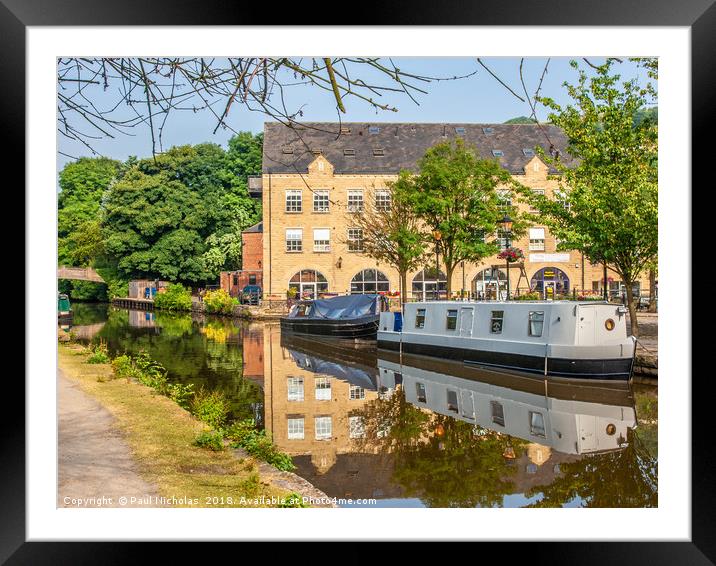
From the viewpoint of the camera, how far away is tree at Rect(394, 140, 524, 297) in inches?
733

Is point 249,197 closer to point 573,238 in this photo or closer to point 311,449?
point 573,238

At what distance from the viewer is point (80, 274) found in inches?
920

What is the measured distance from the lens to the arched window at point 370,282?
25812mm

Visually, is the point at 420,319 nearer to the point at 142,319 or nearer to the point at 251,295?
the point at 142,319

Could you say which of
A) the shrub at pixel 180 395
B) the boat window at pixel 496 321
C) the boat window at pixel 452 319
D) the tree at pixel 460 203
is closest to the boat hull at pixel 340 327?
the tree at pixel 460 203

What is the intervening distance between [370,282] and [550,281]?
6.75 metres

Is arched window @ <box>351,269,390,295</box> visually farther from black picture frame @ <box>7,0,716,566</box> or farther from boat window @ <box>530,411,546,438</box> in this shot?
black picture frame @ <box>7,0,716,566</box>

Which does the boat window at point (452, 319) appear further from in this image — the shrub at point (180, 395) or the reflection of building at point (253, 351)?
the shrub at point (180, 395)

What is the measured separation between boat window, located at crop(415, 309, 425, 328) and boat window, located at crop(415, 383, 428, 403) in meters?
3.34

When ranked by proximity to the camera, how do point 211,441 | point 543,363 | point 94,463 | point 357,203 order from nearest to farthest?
point 94,463
point 211,441
point 543,363
point 357,203
